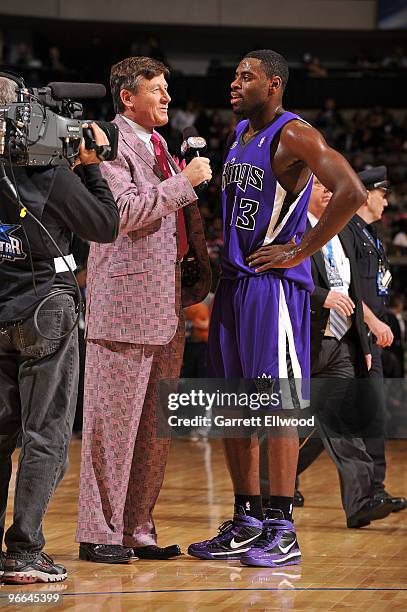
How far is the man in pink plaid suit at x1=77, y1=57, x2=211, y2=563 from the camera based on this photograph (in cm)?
419

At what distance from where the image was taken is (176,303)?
4.37 meters

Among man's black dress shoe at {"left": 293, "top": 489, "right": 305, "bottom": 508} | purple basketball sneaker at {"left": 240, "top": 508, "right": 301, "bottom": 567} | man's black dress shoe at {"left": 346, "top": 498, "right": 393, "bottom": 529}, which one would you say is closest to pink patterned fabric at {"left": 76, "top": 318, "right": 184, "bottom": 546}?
purple basketball sneaker at {"left": 240, "top": 508, "right": 301, "bottom": 567}

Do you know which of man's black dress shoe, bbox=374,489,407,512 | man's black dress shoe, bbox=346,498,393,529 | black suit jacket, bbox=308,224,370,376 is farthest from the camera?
man's black dress shoe, bbox=374,489,407,512

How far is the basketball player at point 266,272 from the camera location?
423 centimetres

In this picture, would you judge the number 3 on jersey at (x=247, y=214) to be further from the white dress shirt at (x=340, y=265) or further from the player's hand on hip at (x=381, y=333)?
the player's hand on hip at (x=381, y=333)

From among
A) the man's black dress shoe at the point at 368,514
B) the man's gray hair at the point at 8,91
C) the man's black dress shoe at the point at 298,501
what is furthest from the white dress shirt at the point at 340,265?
the man's gray hair at the point at 8,91

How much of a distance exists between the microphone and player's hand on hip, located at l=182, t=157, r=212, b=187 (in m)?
0.57

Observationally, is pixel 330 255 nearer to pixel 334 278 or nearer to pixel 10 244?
pixel 334 278

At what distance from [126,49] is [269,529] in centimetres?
1900

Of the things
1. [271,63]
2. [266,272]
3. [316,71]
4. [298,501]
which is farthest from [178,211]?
[316,71]

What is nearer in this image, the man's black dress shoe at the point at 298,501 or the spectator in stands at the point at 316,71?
the man's black dress shoe at the point at 298,501

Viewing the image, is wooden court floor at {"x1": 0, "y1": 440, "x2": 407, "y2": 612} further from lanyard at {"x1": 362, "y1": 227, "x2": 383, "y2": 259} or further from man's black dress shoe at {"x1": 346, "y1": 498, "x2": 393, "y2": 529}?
lanyard at {"x1": 362, "y1": 227, "x2": 383, "y2": 259}

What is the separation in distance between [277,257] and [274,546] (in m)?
1.16

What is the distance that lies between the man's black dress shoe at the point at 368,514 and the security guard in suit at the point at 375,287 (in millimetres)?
381
